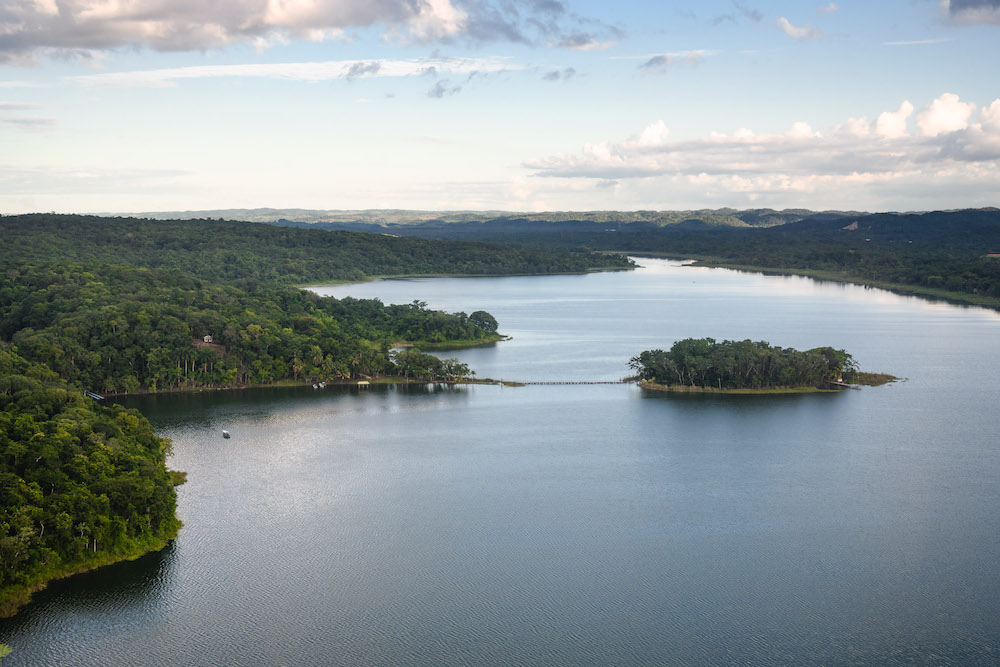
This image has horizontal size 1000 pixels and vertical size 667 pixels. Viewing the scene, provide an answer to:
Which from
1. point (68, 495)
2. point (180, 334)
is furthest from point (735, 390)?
point (68, 495)

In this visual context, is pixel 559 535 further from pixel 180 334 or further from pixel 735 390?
pixel 180 334

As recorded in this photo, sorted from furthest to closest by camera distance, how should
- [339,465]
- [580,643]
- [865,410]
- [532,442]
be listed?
[865,410] → [532,442] → [339,465] → [580,643]

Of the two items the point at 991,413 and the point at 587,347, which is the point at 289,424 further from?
the point at 991,413

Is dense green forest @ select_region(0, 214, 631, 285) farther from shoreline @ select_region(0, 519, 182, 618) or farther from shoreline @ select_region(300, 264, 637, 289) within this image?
shoreline @ select_region(0, 519, 182, 618)

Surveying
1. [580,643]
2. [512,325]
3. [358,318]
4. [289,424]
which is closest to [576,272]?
[512,325]

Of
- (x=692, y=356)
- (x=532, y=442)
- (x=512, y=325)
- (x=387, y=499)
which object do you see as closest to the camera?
(x=387, y=499)

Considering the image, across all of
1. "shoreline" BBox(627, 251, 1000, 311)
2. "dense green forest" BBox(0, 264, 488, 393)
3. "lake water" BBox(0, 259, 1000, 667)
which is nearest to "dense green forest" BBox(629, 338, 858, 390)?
"lake water" BBox(0, 259, 1000, 667)
